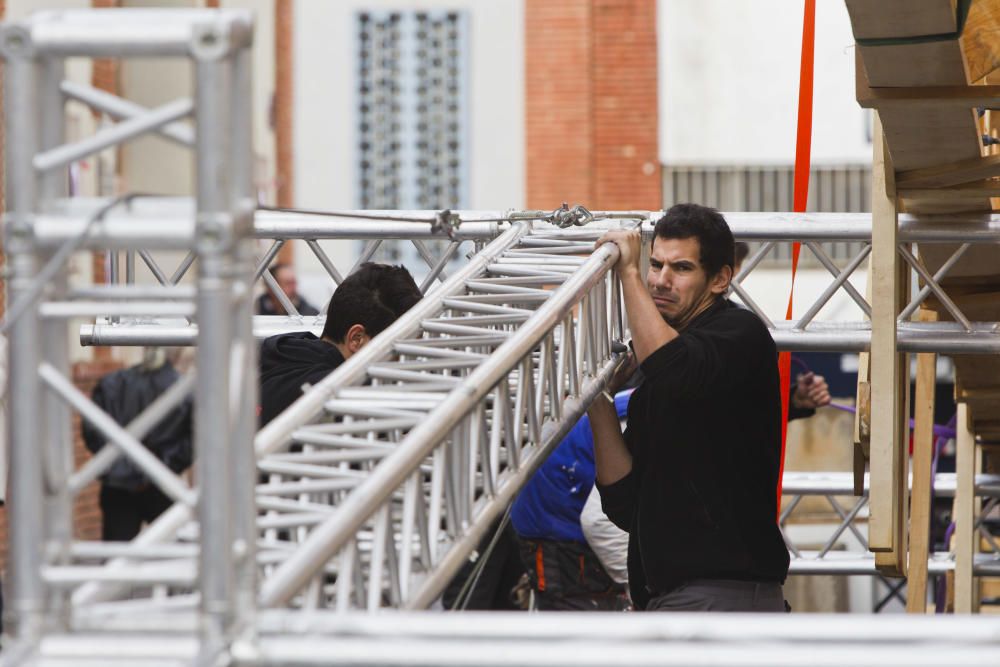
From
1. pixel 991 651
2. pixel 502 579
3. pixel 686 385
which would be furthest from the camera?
pixel 502 579

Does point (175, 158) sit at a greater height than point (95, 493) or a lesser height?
greater

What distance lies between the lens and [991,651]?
2.94m

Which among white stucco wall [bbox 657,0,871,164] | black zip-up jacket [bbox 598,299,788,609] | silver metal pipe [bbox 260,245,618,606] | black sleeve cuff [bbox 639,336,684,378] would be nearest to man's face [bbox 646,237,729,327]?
black zip-up jacket [bbox 598,299,788,609]

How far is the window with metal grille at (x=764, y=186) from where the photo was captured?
1909 cm

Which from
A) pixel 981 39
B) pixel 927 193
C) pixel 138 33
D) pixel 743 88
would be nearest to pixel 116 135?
pixel 138 33

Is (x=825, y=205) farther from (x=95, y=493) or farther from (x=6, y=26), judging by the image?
(x=6, y=26)

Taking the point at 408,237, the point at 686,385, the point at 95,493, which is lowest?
the point at 95,493

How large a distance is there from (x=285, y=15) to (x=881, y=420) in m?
14.8

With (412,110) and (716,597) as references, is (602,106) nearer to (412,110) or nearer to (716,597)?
(412,110)

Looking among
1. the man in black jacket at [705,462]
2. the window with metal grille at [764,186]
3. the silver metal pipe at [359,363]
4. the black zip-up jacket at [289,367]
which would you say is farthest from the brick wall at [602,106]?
the man in black jacket at [705,462]

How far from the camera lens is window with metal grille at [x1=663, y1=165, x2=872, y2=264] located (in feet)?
62.6

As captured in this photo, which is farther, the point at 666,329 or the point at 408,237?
the point at 408,237

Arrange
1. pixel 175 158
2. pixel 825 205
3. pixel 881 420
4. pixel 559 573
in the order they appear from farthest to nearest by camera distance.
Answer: pixel 825 205 < pixel 175 158 < pixel 559 573 < pixel 881 420

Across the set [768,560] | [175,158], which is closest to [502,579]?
[768,560]
